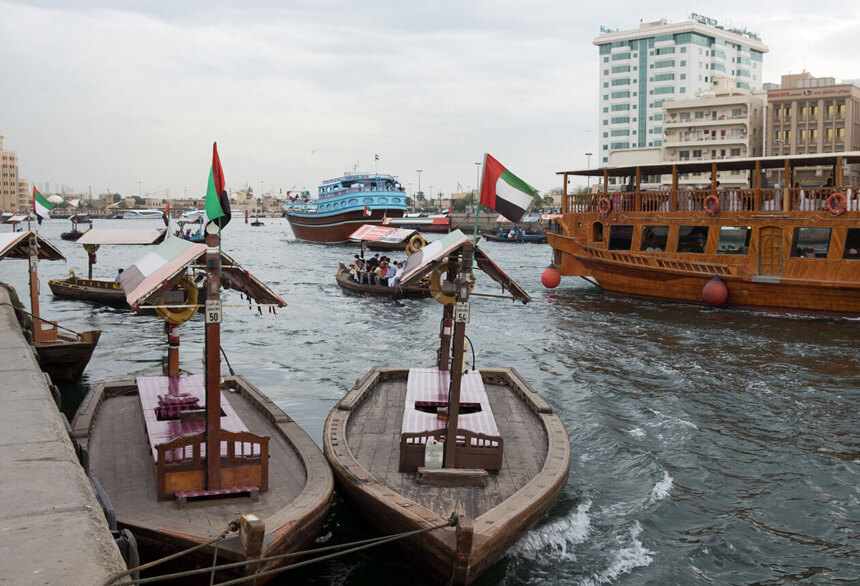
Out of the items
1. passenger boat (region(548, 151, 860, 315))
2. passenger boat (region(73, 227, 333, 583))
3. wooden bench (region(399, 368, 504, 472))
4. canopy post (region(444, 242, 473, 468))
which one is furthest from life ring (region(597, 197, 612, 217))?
canopy post (region(444, 242, 473, 468))

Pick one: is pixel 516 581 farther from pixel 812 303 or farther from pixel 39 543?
pixel 812 303

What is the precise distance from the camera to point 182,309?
9844 millimetres

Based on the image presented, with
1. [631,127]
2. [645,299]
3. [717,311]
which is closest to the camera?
[717,311]

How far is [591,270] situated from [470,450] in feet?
79.7

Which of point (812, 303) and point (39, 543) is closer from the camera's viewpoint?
point (39, 543)

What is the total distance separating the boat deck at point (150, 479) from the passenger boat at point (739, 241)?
67.0 ft

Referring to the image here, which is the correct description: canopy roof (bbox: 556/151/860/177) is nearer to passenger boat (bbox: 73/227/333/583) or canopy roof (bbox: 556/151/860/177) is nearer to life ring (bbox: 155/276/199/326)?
life ring (bbox: 155/276/199/326)

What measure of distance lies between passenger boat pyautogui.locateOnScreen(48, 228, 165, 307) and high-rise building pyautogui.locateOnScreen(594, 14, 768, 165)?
92.5m

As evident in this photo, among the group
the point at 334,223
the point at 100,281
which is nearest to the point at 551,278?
the point at 100,281

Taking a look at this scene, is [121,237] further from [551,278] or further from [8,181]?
[8,181]

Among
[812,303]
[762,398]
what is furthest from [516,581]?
[812,303]

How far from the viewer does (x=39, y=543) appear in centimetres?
468

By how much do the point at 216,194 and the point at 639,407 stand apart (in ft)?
34.2

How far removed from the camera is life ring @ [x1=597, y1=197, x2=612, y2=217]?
30.1 metres
